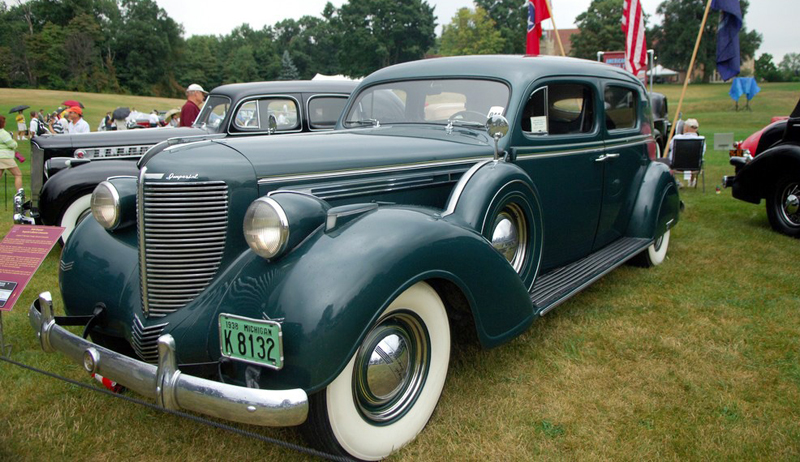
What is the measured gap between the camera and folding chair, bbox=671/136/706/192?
879 centimetres

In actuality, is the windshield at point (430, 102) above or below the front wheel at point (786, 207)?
above

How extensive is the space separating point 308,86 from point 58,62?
2285 inches

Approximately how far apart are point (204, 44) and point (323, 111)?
3018 inches

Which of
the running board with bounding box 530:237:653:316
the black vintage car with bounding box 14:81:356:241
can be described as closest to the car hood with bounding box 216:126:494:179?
the running board with bounding box 530:237:653:316

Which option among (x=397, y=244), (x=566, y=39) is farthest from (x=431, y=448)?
(x=566, y=39)

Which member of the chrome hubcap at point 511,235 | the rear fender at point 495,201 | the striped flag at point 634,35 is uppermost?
the striped flag at point 634,35

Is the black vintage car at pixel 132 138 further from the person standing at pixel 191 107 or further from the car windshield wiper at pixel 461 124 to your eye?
the car windshield wiper at pixel 461 124

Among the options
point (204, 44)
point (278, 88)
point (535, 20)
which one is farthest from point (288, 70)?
point (278, 88)

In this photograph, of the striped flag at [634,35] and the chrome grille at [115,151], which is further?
the striped flag at [634,35]

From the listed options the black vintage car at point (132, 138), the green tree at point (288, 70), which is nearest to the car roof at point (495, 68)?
the black vintage car at point (132, 138)

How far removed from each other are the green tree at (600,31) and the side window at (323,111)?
55862mm

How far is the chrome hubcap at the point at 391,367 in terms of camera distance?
7.68ft

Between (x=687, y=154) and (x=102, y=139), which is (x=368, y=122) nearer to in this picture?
(x=102, y=139)

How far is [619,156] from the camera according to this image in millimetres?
4531
